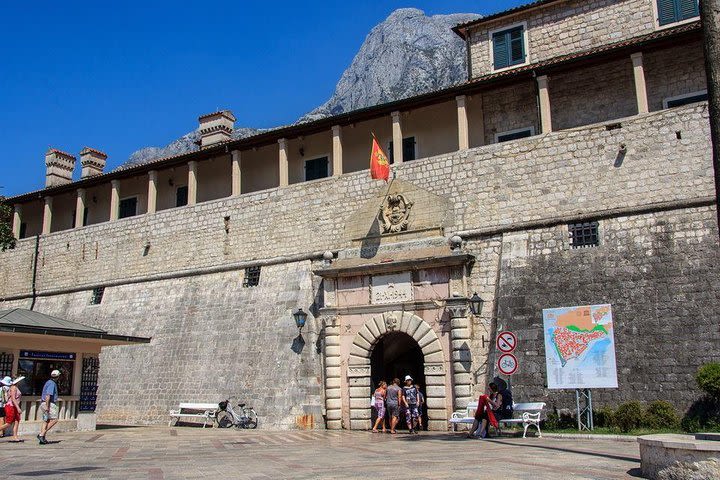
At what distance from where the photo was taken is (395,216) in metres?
20.3

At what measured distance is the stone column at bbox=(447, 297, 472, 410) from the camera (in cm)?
1738

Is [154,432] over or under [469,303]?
under

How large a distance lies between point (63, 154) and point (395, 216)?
22.1m

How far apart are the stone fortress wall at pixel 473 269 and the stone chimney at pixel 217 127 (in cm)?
521

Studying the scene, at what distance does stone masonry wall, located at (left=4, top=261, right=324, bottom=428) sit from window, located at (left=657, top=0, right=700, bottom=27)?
1348 centimetres

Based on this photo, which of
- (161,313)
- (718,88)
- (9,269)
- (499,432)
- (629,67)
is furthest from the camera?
(9,269)

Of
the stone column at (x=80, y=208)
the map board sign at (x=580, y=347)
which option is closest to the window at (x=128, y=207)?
the stone column at (x=80, y=208)

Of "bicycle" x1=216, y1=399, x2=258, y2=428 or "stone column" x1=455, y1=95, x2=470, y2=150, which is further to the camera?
"bicycle" x1=216, y1=399, x2=258, y2=428

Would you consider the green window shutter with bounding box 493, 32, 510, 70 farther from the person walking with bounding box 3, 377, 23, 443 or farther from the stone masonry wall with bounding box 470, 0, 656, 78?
the person walking with bounding box 3, 377, 23, 443

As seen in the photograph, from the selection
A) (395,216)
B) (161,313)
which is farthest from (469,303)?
(161,313)

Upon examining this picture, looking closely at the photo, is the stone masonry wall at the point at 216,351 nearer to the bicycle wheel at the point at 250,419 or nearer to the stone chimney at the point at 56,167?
the bicycle wheel at the point at 250,419

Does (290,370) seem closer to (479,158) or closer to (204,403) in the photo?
(204,403)

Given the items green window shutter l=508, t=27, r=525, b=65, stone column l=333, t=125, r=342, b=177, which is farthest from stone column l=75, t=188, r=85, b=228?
green window shutter l=508, t=27, r=525, b=65

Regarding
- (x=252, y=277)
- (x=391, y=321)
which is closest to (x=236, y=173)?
(x=252, y=277)
